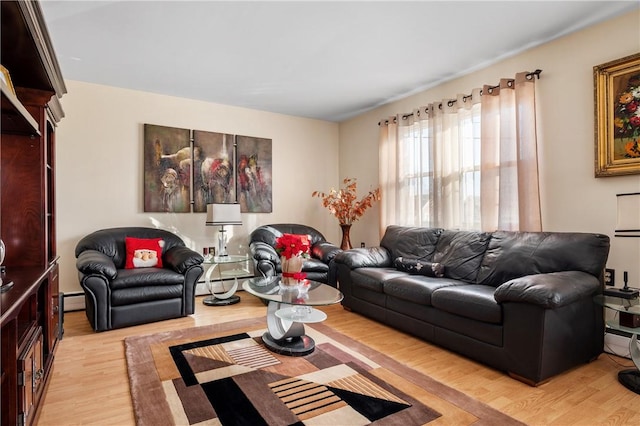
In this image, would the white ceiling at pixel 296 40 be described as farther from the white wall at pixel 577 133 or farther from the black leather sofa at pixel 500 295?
the black leather sofa at pixel 500 295

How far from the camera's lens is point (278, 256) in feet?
14.7

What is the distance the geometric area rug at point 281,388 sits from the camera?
1.93 meters

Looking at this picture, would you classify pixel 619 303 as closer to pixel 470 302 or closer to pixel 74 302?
pixel 470 302

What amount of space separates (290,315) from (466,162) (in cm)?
259

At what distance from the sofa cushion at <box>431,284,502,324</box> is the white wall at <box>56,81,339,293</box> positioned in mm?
3165

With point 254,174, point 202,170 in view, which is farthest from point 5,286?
point 254,174

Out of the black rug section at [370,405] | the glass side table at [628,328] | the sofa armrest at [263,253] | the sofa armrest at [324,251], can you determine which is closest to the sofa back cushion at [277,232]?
the sofa armrest at [324,251]

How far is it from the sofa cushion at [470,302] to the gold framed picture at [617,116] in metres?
1.40

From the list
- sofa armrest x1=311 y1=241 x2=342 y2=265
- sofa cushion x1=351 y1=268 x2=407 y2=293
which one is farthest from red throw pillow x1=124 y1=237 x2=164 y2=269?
sofa cushion x1=351 y1=268 x2=407 y2=293

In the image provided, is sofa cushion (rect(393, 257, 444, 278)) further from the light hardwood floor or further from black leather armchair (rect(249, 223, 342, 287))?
black leather armchair (rect(249, 223, 342, 287))

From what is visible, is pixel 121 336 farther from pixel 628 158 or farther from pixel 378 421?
pixel 628 158

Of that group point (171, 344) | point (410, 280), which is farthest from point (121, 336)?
point (410, 280)

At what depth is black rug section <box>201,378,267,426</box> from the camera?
74.7 inches

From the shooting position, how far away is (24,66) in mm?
2137
